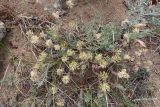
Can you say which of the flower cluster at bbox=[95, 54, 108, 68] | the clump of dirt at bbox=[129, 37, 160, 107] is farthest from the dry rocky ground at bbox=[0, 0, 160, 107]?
the flower cluster at bbox=[95, 54, 108, 68]

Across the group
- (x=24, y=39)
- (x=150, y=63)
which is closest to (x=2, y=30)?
(x=24, y=39)

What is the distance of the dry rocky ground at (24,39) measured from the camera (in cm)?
275

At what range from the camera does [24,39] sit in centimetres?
291

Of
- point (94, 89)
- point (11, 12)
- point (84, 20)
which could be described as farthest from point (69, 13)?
point (94, 89)

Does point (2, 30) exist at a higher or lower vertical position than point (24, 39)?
higher

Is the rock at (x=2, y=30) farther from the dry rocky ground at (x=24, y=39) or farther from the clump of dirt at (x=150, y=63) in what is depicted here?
the clump of dirt at (x=150, y=63)

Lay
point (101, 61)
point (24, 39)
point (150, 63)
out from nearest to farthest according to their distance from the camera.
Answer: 1. point (101, 61)
2. point (150, 63)
3. point (24, 39)

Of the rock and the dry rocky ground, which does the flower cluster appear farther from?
the rock

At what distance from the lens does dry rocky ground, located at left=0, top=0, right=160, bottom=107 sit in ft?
9.04

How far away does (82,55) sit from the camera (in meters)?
2.52

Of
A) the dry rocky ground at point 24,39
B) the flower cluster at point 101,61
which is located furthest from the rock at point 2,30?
the flower cluster at point 101,61

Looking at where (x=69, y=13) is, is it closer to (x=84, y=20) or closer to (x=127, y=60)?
(x=84, y=20)

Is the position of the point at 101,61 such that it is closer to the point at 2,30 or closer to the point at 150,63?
the point at 150,63

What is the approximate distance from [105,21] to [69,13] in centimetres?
32
